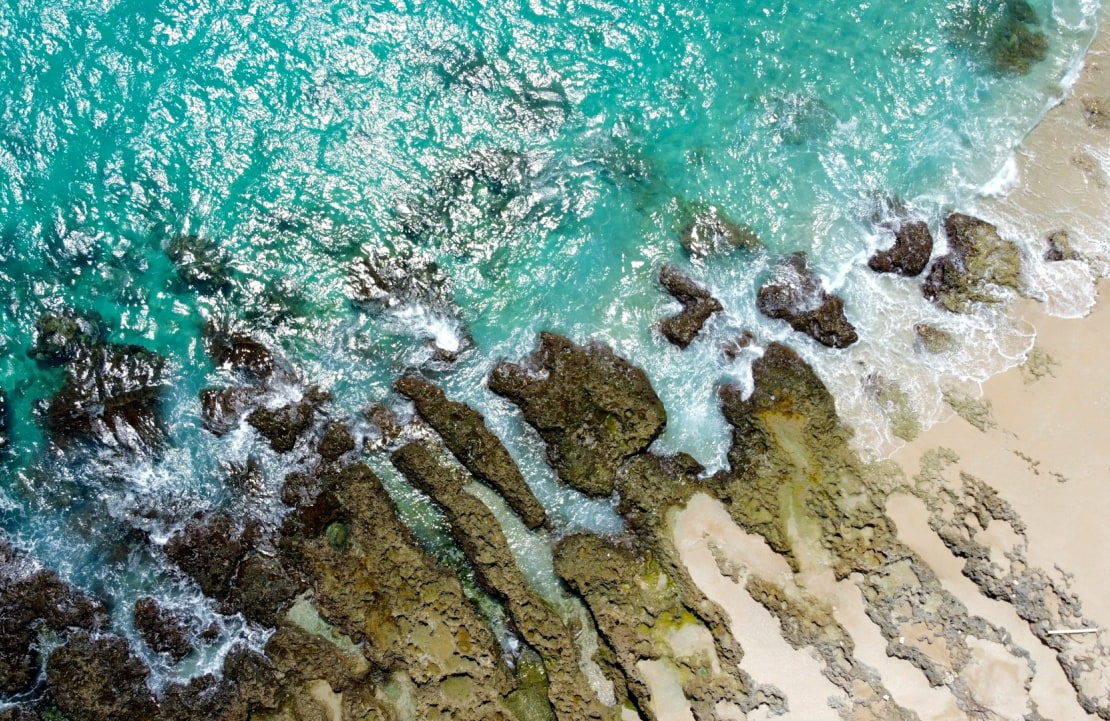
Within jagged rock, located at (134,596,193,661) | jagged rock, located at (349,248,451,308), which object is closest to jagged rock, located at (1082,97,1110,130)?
jagged rock, located at (349,248,451,308)

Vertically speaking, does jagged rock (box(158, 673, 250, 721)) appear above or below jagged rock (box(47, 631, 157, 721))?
above

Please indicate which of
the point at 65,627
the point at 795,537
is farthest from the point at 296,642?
the point at 795,537

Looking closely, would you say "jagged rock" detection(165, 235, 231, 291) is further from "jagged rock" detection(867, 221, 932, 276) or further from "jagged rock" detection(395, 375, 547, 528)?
"jagged rock" detection(867, 221, 932, 276)

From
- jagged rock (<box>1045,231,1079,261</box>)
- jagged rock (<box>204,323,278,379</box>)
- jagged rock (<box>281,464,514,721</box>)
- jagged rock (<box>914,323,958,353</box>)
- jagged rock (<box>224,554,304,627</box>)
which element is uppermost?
jagged rock (<box>1045,231,1079,261</box>)

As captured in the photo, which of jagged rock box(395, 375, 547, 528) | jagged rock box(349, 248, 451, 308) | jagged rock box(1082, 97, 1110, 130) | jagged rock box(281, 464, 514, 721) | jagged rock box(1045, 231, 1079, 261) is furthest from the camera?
jagged rock box(1082, 97, 1110, 130)

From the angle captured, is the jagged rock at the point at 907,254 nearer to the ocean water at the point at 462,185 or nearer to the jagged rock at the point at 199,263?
the ocean water at the point at 462,185

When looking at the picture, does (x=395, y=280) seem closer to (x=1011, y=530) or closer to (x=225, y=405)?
(x=225, y=405)
